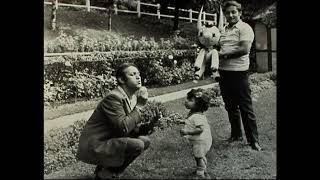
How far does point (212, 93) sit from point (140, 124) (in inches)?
18.3

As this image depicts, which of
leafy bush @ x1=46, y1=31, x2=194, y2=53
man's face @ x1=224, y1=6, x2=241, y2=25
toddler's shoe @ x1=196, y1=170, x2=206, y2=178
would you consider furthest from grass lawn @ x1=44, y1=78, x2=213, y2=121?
toddler's shoe @ x1=196, y1=170, x2=206, y2=178

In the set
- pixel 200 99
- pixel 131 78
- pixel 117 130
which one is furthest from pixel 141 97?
pixel 200 99

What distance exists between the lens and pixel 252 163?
9.07 ft

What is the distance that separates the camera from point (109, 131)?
108 inches

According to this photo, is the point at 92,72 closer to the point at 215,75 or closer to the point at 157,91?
the point at 157,91

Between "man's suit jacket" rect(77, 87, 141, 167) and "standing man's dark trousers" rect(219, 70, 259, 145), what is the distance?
0.56 m

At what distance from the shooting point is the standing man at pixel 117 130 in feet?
8.93

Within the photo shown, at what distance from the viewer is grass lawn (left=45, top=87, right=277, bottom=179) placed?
273 centimetres

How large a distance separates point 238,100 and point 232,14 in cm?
52

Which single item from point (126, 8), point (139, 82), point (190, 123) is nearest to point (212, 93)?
point (190, 123)

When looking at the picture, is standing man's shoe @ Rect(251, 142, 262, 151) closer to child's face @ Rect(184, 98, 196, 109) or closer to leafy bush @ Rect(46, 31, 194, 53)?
child's face @ Rect(184, 98, 196, 109)
